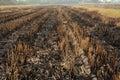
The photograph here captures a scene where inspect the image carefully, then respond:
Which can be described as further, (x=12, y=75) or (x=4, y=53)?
(x=4, y=53)

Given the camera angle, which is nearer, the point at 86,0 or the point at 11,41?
the point at 11,41

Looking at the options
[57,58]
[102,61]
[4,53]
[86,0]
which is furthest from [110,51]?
[86,0]

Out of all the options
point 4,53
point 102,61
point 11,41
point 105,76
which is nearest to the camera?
point 105,76

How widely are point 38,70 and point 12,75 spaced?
1.09 metres

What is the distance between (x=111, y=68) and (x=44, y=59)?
2.64m

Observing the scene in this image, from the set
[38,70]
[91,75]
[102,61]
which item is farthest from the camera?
[102,61]

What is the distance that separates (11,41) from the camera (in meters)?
11.0

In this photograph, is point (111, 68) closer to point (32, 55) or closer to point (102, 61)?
point (102, 61)

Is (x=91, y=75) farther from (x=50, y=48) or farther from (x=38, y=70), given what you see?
Result: (x=50, y=48)

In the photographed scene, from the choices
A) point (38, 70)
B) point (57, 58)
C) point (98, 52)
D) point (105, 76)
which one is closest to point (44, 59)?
point (57, 58)

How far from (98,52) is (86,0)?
143087 mm

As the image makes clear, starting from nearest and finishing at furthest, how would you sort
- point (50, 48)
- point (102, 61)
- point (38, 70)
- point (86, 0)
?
point (38, 70)
point (102, 61)
point (50, 48)
point (86, 0)

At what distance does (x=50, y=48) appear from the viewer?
9961 millimetres

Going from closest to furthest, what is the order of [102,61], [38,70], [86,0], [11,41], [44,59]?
1. [38,70]
2. [102,61]
3. [44,59]
4. [11,41]
5. [86,0]
